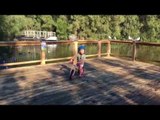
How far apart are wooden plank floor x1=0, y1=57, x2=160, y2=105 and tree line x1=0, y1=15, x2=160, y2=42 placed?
25.8m

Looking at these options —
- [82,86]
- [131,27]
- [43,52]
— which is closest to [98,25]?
[131,27]

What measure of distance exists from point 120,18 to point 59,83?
109 feet

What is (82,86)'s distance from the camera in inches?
290

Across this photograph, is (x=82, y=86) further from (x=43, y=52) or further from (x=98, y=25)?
(x=98, y=25)

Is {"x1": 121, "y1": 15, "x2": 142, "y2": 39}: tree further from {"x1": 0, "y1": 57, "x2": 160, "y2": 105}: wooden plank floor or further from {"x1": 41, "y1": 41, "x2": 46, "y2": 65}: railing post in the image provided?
{"x1": 41, "y1": 41, "x2": 46, "y2": 65}: railing post

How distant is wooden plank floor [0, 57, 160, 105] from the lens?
608 centimetres

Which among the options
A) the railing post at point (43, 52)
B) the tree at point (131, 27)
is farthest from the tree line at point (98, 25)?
the railing post at point (43, 52)

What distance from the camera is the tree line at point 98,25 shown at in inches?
1481

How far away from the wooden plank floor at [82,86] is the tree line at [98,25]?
84.6 feet

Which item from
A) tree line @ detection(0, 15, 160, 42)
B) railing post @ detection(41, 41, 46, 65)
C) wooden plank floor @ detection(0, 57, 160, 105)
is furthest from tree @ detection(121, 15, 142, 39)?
railing post @ detection(41, 41, 46, 65)

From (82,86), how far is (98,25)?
1235 inches
